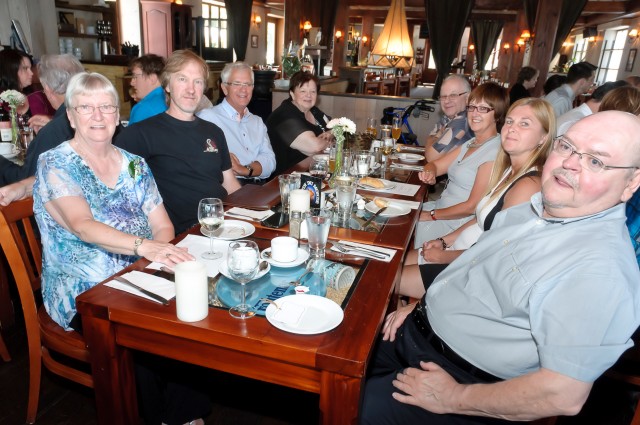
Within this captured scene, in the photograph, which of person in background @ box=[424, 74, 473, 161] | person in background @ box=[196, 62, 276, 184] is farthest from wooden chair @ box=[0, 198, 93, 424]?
person in background @ box=[424, 74, 473, 161]

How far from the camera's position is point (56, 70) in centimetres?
252

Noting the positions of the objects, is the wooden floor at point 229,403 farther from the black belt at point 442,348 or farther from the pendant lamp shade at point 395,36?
the pendant lamp shade at point 395,36

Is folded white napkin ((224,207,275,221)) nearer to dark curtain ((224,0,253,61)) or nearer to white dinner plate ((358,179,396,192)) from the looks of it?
white dinner plate ((358,179,396,192))

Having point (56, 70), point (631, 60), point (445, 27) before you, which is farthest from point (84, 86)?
point (631, 60)

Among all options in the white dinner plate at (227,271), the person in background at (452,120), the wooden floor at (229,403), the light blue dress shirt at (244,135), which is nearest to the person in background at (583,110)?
the person in background at (452,120)

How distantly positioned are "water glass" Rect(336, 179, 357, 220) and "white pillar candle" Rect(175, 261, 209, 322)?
2.75ft

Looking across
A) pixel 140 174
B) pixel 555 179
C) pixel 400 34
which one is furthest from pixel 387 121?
pixel 555 179

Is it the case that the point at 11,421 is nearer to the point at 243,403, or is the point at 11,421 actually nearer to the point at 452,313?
the point at 243,403

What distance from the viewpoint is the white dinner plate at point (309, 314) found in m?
1.06

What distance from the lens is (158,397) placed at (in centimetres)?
160

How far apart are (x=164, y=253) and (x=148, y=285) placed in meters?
0.15

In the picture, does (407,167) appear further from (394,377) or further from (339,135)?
(394,377)

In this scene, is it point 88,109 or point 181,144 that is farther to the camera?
point 181,144

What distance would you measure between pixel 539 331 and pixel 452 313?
1.08ft
